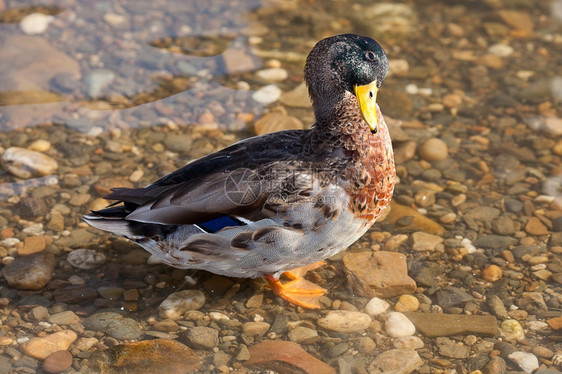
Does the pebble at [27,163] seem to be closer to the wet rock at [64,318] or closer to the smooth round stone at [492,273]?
the wet rock at [64,318]

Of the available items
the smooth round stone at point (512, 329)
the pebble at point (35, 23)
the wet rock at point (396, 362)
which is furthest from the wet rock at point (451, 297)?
the pebble at point (35, 23)

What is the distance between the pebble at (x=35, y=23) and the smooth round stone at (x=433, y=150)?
395 cm

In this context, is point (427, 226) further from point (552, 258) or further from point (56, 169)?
point (56, 169)

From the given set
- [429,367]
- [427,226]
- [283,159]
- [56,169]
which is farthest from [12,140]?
[429,367]

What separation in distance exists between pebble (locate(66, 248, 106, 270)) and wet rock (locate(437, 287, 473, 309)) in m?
2.32

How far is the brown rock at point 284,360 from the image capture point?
433 cm

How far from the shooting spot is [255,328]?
183 inches

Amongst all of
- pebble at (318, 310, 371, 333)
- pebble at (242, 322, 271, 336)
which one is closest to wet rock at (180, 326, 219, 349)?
pebble at (242, 322, 271, 336)

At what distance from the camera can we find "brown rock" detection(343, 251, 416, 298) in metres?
4.92

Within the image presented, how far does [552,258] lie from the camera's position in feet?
17.0

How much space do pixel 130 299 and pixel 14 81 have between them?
2.83 meters

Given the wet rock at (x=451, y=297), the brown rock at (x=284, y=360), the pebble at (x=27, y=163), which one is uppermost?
the pebble at (x=27, y=163)

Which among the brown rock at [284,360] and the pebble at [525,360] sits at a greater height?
the pebble at [525,360]

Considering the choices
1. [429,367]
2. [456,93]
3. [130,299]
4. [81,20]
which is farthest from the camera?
[81,20]
